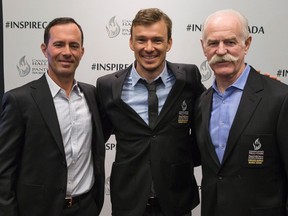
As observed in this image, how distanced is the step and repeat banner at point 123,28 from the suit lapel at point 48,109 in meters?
1.42

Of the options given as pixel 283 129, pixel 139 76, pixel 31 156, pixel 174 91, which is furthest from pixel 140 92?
pixel 283 129

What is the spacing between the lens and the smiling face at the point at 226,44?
1.66 meters

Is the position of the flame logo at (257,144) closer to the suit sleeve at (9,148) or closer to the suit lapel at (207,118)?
the suit lapel at (207,118)

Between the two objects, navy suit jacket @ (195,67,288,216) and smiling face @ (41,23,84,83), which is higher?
smiling face @ (41,23,84,83)

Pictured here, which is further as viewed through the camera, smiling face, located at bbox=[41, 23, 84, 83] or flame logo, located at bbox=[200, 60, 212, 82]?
flame logo, located at bbox=[200, 60, 212, 82]

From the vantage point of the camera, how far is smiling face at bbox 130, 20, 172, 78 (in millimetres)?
1953

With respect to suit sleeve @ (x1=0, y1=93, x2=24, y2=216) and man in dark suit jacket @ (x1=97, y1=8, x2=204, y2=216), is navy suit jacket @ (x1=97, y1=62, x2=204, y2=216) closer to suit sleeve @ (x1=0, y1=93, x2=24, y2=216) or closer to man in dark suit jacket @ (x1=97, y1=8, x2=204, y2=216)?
man in dark suit jacket @ (x1=97, y1=8, x2=204, y2=216)

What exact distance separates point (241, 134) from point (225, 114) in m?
0.15

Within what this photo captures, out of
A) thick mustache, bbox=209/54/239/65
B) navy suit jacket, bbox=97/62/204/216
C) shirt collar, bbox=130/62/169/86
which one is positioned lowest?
navy suit jacket, bbox=97/62/204/216

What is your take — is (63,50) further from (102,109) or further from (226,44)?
(226,44)

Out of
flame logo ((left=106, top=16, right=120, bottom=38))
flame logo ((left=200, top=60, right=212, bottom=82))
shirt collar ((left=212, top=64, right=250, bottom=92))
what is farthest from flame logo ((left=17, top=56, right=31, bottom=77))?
shirt collar ((left=212, top=64, right=250, bottom=92))

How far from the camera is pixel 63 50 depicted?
1.88m

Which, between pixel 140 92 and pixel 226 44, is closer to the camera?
pixel 226 44

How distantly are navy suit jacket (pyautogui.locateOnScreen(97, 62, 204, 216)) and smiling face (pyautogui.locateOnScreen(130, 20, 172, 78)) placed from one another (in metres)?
0.17
